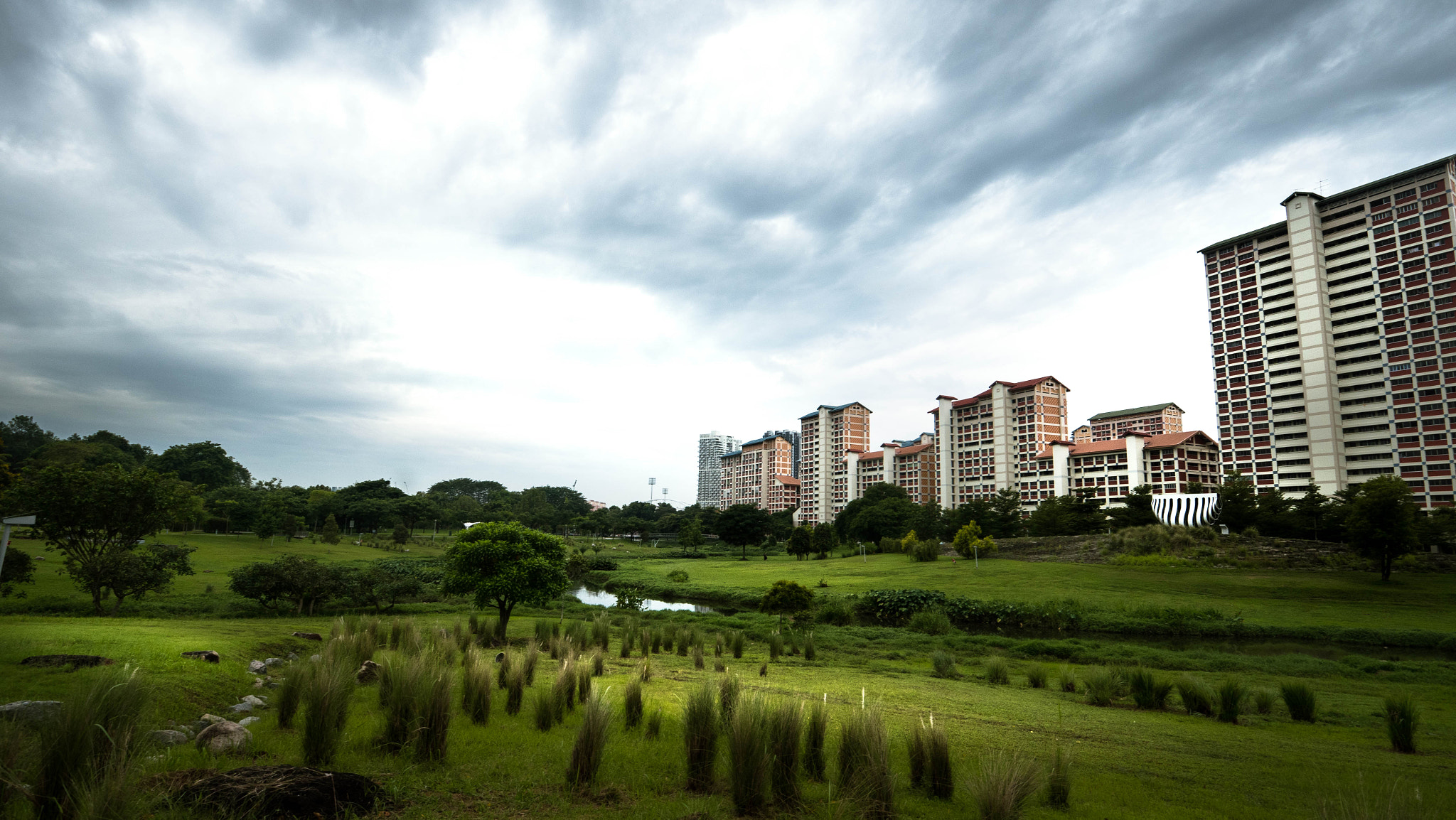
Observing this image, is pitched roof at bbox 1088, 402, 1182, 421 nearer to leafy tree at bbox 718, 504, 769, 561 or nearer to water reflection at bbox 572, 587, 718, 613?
leafy tree at bbox 718, 504, 769, 561

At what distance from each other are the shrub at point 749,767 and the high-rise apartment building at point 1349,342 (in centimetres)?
8430

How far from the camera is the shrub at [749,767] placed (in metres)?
5.47

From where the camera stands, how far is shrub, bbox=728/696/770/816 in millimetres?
5473

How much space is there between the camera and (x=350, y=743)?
21.1 ft

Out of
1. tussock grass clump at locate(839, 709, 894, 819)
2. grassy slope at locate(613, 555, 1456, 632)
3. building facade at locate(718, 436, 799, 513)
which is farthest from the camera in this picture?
building facade at locate(718, 436, 799, 513)

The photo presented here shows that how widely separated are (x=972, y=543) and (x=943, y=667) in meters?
36.4

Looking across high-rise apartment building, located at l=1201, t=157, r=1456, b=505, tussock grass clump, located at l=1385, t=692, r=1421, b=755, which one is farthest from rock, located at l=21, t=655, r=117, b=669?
high-rise apartment building, located at l=1201, t=157, r=1456, b=505

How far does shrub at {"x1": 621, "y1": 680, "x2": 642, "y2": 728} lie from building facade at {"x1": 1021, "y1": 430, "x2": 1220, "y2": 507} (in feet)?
258

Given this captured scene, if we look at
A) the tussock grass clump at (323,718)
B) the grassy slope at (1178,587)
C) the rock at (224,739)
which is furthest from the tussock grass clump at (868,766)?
the grassy slope at (1178,587)

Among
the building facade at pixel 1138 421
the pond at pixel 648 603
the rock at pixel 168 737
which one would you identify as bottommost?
the pond at pixel 648 603

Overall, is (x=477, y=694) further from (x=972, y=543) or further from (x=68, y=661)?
(x=972, y=543)

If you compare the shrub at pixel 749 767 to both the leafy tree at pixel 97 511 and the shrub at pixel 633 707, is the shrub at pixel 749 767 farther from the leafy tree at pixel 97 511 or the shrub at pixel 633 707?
the leafy tree at pixel 97 511

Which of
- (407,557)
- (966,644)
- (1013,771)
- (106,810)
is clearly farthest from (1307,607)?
(407,557)

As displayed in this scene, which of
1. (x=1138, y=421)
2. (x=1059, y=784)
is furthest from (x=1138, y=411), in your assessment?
(x=1059, y=784)
